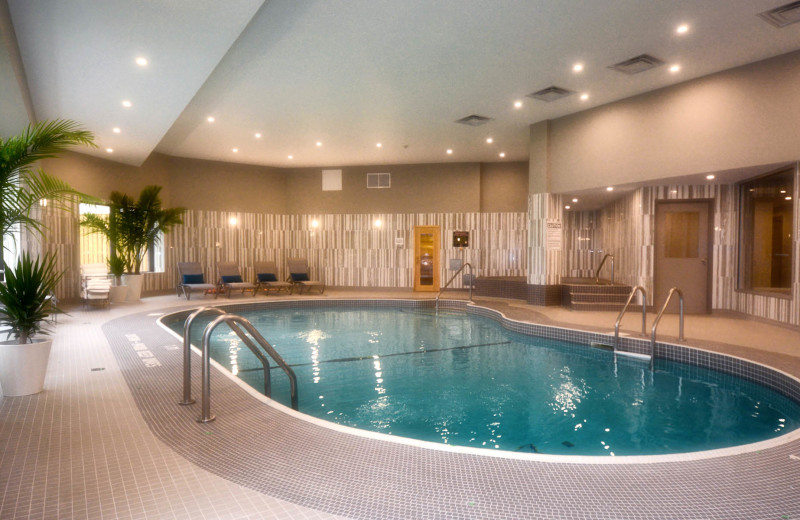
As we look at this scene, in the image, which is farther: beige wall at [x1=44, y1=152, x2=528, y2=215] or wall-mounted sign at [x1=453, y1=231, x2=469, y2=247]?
wall-mounted sign at [x1=453, y1=231, x2=469, y2=247]

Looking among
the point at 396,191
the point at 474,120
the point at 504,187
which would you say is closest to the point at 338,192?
the point at 396,191

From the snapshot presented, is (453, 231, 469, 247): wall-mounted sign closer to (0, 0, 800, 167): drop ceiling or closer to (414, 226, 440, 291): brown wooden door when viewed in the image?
(414, 226, 440, 291): brown wooden door

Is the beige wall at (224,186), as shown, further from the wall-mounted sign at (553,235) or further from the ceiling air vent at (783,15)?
the ceiling air vent at (783,15)

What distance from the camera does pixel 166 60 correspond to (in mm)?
5383

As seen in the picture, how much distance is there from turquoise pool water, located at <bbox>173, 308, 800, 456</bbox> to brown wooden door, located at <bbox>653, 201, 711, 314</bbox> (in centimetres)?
327

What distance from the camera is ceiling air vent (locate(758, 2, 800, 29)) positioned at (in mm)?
4871

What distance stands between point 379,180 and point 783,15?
9611 mm

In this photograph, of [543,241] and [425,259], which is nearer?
[543,241]

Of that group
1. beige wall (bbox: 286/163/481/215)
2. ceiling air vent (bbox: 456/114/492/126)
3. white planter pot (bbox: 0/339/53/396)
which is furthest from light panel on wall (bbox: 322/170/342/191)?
white planter pot (bbox: 0/339/53/396)

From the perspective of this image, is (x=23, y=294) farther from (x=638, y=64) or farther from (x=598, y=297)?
(x=598, y=297)

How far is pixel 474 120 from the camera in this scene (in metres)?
8.99

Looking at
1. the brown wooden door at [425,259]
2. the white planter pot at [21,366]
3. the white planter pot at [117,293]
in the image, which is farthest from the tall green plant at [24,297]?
the brown wooden door at [425,259]

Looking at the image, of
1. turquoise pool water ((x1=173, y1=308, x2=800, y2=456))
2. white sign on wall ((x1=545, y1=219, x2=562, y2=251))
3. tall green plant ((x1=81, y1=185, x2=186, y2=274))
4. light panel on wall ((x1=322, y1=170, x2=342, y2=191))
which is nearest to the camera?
turquoise pool water ((x1=173, y1=308, x2=800, y2=456))

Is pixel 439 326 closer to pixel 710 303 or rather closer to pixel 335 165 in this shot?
pixel 710 303
